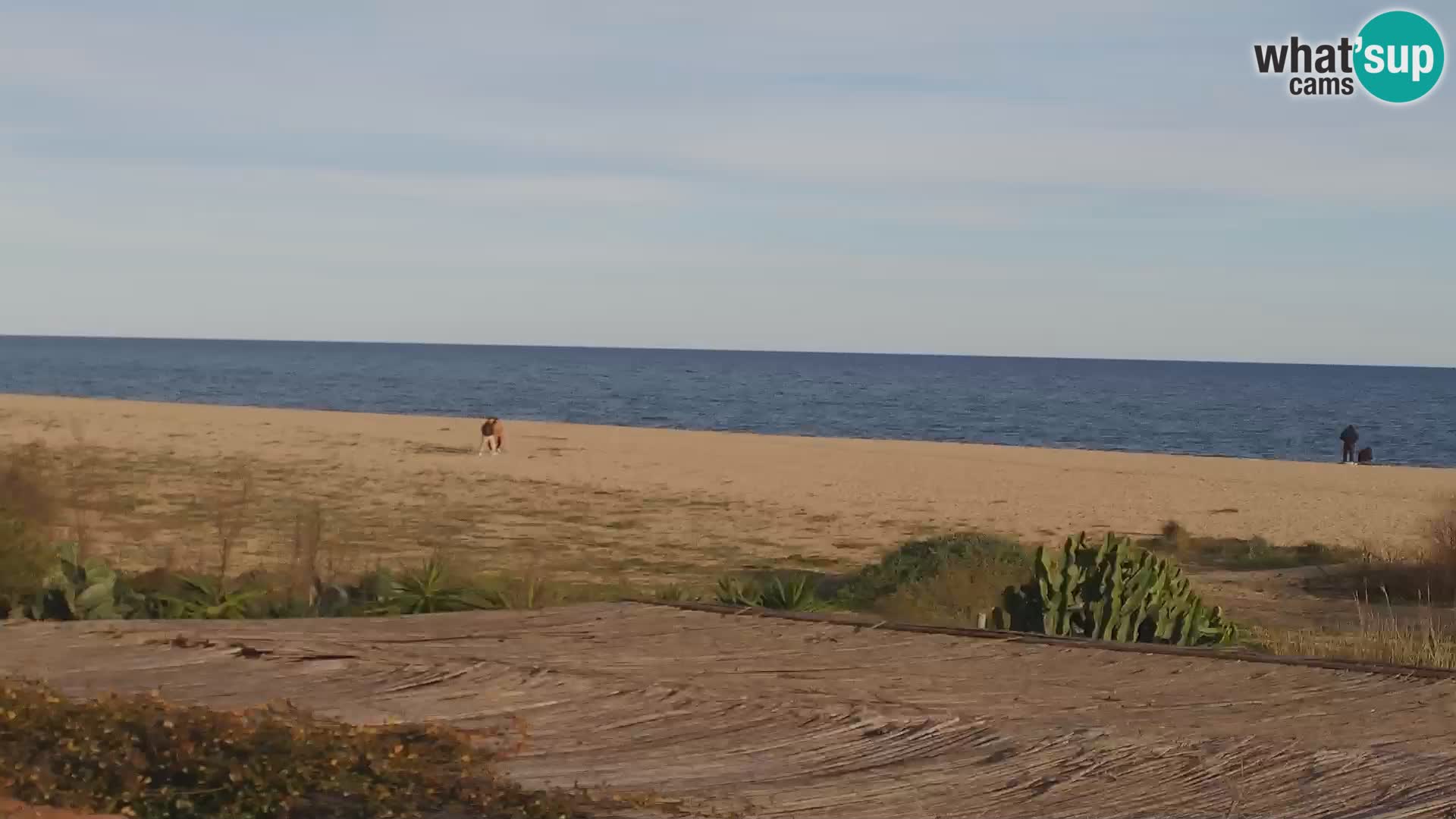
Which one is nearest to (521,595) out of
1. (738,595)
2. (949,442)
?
(738,595)

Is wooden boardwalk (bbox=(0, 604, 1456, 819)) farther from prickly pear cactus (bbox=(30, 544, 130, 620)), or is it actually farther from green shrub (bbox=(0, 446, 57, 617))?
green shrub (bbox=(0, 446, 57, 617))

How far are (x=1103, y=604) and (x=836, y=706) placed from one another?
11.2 feet

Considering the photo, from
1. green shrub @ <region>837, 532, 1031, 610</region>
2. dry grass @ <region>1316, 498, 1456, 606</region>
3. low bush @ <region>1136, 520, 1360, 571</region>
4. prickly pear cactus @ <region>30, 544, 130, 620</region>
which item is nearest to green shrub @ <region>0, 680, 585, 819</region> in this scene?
prickly pear cactus @ <region>30, 544, 130, 620</region>

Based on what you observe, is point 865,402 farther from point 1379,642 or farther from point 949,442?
point 1379,642

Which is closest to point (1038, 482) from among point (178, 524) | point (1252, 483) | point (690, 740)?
point (1252, 483)

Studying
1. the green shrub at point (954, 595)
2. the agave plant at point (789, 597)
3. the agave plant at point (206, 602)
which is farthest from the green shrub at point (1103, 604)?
the agave plant at point (206, 602)

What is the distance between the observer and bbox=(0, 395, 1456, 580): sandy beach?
51.1 ft

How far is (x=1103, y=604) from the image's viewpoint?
852 cm

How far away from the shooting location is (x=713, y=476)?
26.6 metres

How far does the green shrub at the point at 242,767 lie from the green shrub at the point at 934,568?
665 centimetres

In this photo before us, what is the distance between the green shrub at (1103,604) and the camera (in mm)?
8531

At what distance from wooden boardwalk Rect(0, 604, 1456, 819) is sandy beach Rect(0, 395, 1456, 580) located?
12.5 ft

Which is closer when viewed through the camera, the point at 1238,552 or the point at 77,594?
the point at 77,594

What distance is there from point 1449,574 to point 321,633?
10.6 metres
